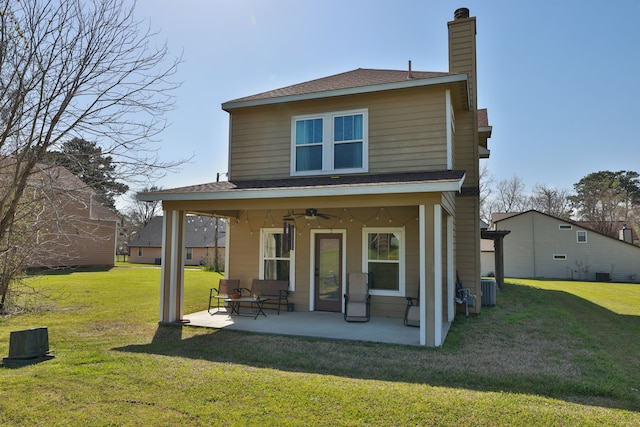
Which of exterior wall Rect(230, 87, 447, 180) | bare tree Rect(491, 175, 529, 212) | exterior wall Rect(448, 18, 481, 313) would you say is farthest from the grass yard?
bare tree Rect(491, 175, 529, 212)

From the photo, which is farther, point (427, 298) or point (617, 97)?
point (617, 97)

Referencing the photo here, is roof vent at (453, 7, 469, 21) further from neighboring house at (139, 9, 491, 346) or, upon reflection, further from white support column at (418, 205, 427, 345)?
white support column at (418, 205, 427, 345)

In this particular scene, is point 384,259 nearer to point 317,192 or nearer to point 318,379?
point 317,192

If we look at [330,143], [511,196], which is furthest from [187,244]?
[511,196]

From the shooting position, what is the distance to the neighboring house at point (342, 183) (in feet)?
27.2

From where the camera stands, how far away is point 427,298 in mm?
6559

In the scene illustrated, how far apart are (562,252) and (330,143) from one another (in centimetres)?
2354

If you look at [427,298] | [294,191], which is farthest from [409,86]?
[427,298]

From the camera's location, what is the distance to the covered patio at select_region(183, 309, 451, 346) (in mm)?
7172

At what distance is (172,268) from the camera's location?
8.29 m

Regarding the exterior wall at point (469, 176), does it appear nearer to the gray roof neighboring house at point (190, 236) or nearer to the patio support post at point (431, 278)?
the patio support post at point (431, 278)

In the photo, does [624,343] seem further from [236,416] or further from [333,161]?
[236,416]

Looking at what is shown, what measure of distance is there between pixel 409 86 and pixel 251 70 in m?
3.67

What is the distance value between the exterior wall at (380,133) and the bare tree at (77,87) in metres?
4.18
